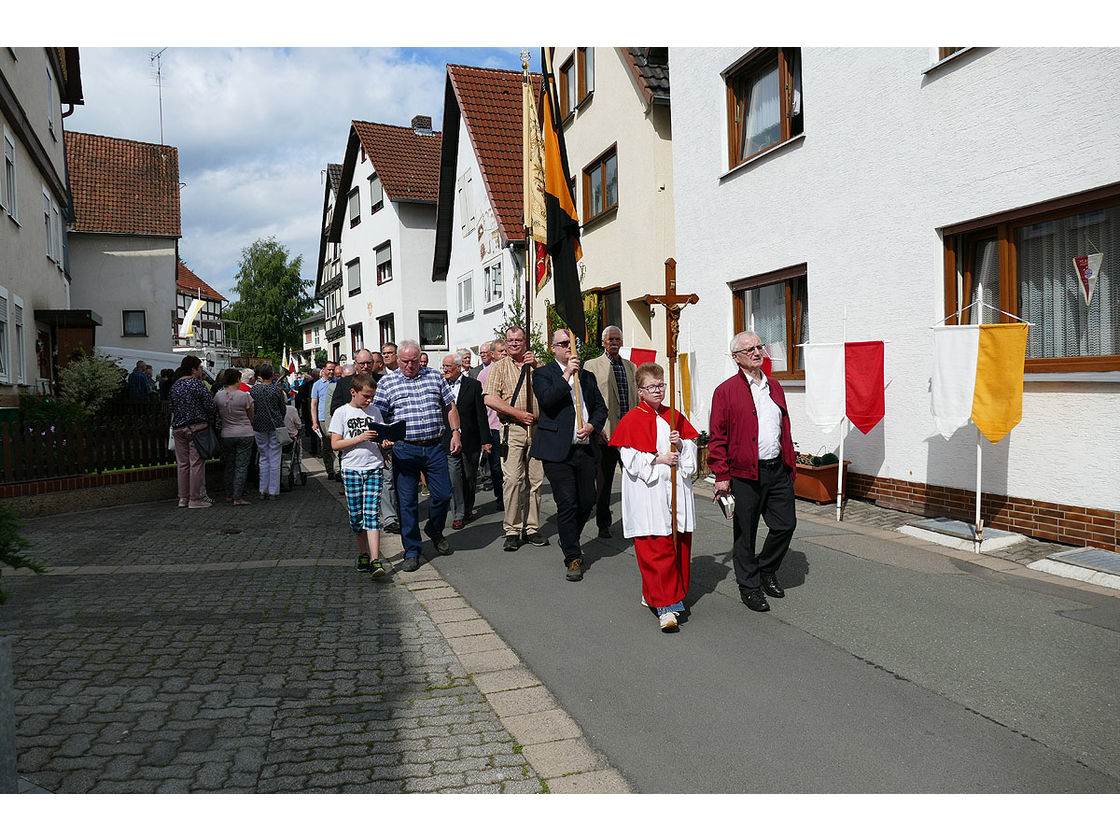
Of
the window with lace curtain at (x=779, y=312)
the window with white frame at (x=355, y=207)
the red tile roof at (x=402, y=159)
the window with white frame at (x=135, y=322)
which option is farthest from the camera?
the window with white frame at (x=355, y=207)

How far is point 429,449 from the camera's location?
7.82m

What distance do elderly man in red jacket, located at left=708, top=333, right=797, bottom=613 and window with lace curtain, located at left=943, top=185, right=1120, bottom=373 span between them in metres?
2.72

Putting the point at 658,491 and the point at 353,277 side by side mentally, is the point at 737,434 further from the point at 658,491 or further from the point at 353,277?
the point at 353,277

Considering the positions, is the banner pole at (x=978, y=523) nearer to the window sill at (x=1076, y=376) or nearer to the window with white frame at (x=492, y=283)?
the window sill at (x=1076, y=376)

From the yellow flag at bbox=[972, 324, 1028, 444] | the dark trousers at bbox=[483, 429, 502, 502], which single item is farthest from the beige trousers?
the yellow flag at bbox=[972, 324, 1028, 444]

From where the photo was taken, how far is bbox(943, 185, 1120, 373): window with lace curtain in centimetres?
730

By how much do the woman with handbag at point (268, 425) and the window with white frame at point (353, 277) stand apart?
27.9 metres

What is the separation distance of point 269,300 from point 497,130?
162 feet

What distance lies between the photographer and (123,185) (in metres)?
34.2

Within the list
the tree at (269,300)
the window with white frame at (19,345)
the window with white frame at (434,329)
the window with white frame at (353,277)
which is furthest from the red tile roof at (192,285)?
the window with white frame at (19,345)

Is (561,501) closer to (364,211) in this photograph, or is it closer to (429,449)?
(429,449)

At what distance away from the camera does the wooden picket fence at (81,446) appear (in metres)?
11.2

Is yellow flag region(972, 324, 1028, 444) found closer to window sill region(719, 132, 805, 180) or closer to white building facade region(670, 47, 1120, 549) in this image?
white building facade region(670, 47, 1120, 549)
